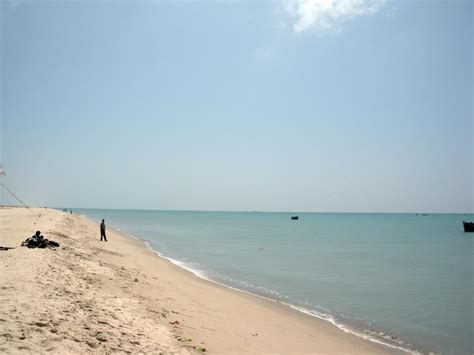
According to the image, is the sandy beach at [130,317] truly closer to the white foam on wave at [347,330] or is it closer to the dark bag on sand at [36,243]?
the white foam on wave at [347,330]

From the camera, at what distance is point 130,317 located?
338 inches

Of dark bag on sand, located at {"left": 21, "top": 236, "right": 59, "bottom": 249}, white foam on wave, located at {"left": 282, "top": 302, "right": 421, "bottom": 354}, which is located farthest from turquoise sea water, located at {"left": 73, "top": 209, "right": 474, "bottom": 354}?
dark bag on sand, located at {"left": 21, "top": 236, "right": 59, "bottom": 249}

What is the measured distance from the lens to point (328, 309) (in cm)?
1455

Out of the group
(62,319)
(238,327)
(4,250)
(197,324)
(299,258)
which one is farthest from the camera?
(299,258)

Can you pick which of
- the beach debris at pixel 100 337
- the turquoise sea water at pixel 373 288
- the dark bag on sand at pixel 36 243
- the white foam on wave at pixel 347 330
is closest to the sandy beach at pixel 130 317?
the beach debris at pixel 100 337

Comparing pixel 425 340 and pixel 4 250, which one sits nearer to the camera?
pixel 425 340

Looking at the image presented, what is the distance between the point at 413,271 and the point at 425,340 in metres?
15.5

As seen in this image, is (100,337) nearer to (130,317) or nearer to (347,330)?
(130,317)

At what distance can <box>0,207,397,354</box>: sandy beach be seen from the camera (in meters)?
6.64

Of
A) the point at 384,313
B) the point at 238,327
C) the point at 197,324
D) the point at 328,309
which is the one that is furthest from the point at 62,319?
the point at 384,313

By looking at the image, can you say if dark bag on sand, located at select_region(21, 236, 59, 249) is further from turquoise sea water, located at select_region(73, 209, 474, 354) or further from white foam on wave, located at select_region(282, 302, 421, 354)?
white foam on wave, located at select_region(282, 302, 421, 354)

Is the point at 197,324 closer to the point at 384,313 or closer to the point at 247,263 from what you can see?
the point at 384,313

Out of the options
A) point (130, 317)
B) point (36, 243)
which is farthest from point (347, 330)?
point (36, 243)

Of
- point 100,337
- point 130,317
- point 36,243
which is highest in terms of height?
point 36,243
